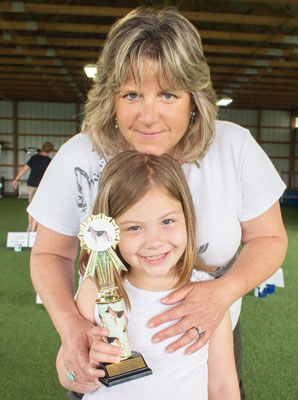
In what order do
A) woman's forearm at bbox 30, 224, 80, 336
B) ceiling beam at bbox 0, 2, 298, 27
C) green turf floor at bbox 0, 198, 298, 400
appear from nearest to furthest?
woman's forearm at bbox 30, 224, 80, 336, green turf floor at bbox 0, 198, 298, 400, ceiling beam at bbox 0, 2, 298, 27

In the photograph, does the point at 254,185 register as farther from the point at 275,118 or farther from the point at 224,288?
the point at 275,118

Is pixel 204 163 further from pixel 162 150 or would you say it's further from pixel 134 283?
pixel 134 283

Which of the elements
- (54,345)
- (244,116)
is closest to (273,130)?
(244,116)

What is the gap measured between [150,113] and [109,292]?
46 centimetres

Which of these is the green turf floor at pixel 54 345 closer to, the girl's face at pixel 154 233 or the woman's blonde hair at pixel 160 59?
the girl's face at pixel 154 233

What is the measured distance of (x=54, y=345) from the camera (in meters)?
2.83

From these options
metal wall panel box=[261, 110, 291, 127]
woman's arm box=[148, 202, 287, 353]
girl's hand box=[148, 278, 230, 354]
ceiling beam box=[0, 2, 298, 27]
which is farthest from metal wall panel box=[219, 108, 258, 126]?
girl's hand box=[148, 278, 230, 354]

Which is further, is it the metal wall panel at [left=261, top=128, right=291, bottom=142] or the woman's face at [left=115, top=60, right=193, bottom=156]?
the metal wall panel at [left=261, top=128, right=291, bottom=142]

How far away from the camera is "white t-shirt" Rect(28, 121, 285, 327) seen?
1.27m

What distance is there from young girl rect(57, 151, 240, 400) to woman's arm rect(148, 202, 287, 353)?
0.11ft

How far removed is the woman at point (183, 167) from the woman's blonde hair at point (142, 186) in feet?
0.14

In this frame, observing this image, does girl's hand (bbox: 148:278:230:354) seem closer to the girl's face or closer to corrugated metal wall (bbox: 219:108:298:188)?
the girl's face

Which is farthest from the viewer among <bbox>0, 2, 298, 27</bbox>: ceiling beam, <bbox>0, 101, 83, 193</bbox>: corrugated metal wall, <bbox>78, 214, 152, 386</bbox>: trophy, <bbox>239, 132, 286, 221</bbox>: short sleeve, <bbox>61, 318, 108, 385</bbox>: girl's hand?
<bbox>0, 101, 83, 193</bbox>: corrugated metal wall

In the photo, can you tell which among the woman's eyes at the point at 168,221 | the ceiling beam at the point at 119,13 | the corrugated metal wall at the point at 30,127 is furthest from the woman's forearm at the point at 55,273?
the corrugated metal wall at the point at 30,127
